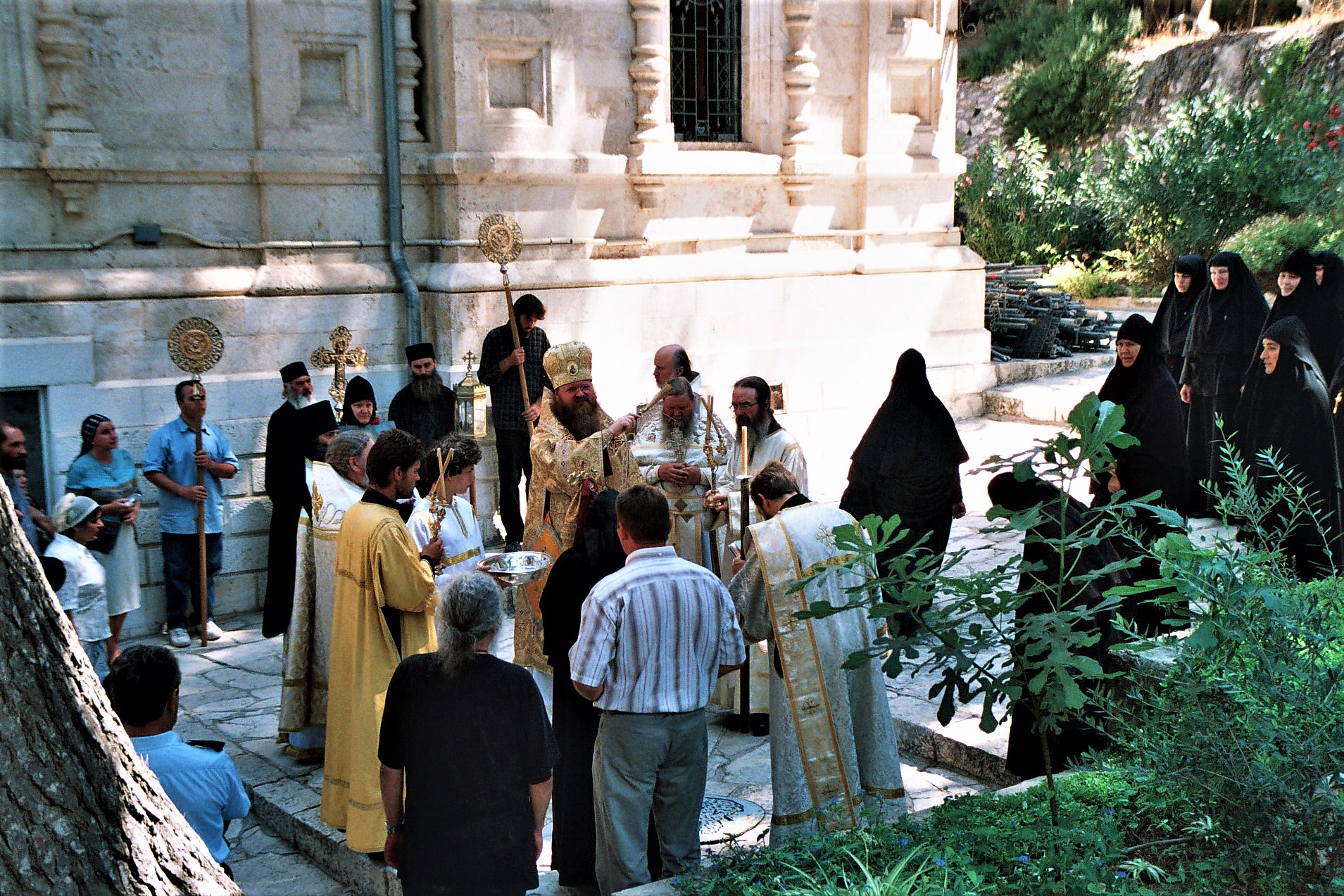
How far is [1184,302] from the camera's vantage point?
10.6 meters

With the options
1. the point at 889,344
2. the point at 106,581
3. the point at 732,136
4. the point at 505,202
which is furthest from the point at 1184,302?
the point at 106,581

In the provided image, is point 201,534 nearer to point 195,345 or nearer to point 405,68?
point 195,345

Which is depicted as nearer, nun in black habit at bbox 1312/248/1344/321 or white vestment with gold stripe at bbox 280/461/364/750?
white vestment with gold stripe at bbox 280/461/364/750

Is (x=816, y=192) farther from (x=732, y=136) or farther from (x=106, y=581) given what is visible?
(x=106, y=581)

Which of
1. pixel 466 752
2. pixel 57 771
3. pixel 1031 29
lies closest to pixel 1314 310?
pixel 466 752

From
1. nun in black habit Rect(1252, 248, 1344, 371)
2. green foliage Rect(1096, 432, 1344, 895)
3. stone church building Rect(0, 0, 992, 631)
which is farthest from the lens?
nun in black habit Rect(1252, 248, 1344, 371)

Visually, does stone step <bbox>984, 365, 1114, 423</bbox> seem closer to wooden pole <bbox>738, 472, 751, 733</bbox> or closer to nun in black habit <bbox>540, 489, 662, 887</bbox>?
wooden pole <bbox>738, 472, 751, 733</bbox>

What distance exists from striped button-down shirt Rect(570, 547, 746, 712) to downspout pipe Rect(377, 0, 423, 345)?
5.38 m

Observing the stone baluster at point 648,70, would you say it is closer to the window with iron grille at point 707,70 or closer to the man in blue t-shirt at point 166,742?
the window with iron grille at point 707,70

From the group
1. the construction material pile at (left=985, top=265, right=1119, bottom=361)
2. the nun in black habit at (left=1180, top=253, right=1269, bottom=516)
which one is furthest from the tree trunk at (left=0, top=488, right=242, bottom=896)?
the construction material pile at (left=985, top=265, right=1119, bottom=361)

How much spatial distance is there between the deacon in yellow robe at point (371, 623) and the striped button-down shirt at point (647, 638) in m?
0.93

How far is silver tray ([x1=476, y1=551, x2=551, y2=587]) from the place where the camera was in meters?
5.34

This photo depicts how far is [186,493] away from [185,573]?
0.58 m

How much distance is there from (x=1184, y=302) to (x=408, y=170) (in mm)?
6104
